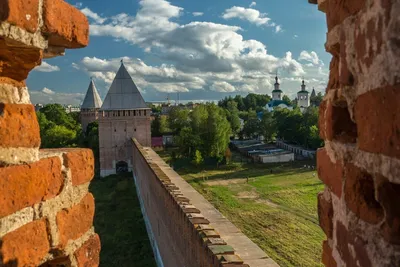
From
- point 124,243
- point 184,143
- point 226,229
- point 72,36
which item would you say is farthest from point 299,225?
point 184,143

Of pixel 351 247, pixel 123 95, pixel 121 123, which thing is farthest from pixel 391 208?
pixel 123 95

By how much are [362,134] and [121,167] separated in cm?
3270

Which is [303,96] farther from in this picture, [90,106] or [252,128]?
[90,106]

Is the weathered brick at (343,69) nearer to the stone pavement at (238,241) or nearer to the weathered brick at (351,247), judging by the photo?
the weathered brick at (351,247)

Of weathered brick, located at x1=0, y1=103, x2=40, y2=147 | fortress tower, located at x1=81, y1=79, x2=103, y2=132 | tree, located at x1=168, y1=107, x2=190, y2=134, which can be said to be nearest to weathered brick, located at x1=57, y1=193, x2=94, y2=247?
weathered brick, located at x1=0, y1=103, x2=40, y2=147

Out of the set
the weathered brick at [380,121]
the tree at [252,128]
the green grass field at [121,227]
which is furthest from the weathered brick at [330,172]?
the tree at [252,128]

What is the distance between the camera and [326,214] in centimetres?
166

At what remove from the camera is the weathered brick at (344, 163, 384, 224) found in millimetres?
1226

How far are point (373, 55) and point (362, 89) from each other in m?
0.13

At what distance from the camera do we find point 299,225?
18.2 meters

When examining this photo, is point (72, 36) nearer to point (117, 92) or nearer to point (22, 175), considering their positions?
point (22, 175)

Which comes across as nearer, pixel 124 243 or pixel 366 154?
pixel 366 154

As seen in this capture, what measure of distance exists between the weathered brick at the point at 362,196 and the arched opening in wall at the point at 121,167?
3228cm

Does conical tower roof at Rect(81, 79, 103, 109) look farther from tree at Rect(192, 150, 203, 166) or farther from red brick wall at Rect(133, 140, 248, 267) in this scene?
red brick wall at Rect(133, 140, 248, 267)
